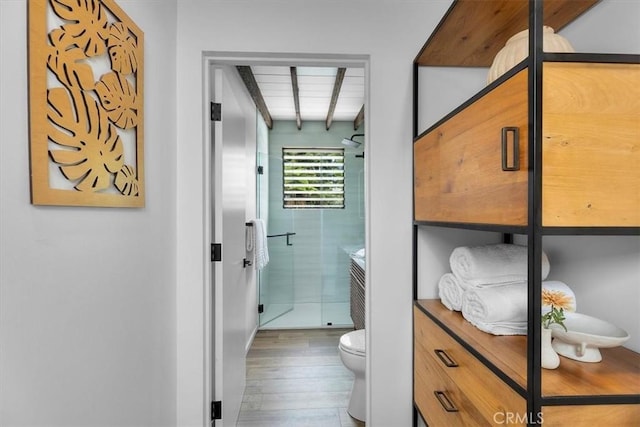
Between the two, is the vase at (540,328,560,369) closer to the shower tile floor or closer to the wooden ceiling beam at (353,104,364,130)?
the shower tile floor

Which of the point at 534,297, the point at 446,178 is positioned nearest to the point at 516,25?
the point at 446,178

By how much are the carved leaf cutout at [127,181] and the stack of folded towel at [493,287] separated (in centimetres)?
123

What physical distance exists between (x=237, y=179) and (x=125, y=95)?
3.44 feet

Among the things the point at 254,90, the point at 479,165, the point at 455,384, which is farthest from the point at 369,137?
the point at 254,90

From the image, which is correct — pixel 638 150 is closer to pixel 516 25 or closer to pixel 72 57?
pixel 516 25

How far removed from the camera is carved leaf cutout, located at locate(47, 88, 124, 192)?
80 centimetres

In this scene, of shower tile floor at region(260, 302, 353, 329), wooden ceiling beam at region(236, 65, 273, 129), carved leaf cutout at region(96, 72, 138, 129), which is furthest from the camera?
shower tile floor at region(260, 302, 353, 329)

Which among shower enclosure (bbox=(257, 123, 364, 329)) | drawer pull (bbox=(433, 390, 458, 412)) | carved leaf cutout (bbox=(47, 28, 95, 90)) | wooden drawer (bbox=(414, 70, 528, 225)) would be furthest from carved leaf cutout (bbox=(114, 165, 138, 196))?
shower enclosure (bbox=(257, 123, 364, 329))

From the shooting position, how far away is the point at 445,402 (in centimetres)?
116

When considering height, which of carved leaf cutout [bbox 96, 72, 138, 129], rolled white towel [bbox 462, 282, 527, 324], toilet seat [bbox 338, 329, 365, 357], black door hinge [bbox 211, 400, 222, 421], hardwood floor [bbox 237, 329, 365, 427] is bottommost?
hardwood floor [bbox 237, 329, 365, 427]

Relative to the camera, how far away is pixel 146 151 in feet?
4.17

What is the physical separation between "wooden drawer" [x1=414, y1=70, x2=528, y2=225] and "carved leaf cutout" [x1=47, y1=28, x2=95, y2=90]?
1091 mm

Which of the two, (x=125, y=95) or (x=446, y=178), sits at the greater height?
(x=125, y=95)

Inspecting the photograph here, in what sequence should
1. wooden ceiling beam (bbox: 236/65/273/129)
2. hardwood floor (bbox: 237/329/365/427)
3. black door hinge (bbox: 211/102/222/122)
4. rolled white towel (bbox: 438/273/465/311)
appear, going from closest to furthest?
1. rolled white towel (bbox: 438/273/465/311)
2. black door hinge (bbox: 211/102/222/122)
3. hardwood floor (bbox: 237/329/365/427)
4. wooden ceiling beam (bbox: 236/65/273/129)
